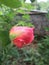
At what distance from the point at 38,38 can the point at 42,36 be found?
0.30 ft

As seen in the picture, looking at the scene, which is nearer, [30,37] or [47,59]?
[30,37]

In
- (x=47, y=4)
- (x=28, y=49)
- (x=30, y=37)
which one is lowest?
(x=28, y=49)

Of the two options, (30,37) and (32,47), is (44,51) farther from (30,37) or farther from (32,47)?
(30,37)

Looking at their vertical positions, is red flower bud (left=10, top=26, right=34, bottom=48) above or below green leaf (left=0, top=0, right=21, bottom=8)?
below

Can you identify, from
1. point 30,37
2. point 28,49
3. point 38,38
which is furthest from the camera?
point 38,38

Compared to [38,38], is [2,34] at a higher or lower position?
higher

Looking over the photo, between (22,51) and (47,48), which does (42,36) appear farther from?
(22,51)

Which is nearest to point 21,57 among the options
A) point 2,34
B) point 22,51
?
point 22,51

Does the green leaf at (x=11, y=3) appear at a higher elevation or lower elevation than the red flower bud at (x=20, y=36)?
higher

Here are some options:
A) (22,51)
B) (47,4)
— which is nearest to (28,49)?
(22,51)

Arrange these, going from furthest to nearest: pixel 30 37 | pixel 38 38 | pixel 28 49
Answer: pixel 38 38 < pixel 28 49 < pixel 30 37

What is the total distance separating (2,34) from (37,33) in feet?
7.86

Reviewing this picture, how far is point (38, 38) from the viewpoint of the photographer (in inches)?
107

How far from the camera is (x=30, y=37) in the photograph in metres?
0.37
